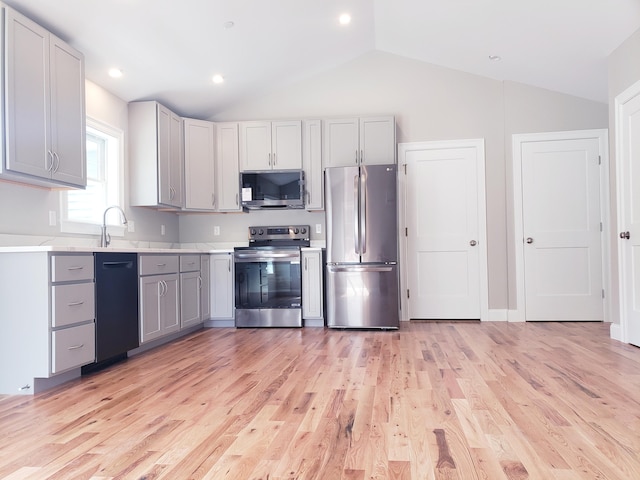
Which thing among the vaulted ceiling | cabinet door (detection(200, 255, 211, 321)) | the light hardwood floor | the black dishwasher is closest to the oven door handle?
cabinet door (detection(200, 255, 211, 321))

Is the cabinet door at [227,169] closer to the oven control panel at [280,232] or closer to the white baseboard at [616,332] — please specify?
the oven control panel at [280,232]

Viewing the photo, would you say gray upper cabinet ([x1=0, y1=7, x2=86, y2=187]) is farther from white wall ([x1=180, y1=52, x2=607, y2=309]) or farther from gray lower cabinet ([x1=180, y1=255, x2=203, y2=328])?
white wall ([x1=180, y1=52, x2=607, y2=309])

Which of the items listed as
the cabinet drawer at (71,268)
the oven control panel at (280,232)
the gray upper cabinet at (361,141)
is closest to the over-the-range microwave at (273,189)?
the oven control panel at (280,232)

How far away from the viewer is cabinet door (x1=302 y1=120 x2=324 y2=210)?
195 inches

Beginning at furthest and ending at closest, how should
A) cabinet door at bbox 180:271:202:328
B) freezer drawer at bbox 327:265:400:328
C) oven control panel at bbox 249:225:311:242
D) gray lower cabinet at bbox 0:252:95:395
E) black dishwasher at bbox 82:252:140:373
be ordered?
oven control panel at bbox 249:225:311:242 → freezer drawer at bbox 327:265:400:328 → cabinet door at bbox 180:271:202:328 → black dishwasher at bbox 82:252:140:373 → gray lower cabinet at bbox 0:252:95:395

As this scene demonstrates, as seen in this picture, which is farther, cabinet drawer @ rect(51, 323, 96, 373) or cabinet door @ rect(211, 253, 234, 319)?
cabinet door @ rect(211, 253, 234, 319)

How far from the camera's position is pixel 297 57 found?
4.78 meters

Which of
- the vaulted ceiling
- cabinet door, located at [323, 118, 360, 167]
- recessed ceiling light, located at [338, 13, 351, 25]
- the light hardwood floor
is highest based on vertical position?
recessed ceiling light, located at [338, 13, 351, 25]

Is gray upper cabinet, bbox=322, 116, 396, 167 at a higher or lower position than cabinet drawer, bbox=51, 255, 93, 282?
higher

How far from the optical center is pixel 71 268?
278 cm

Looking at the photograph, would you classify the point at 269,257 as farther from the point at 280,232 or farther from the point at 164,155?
the point at 164,155

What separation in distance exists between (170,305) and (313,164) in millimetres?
2126

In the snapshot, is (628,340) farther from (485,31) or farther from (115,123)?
(115,123)

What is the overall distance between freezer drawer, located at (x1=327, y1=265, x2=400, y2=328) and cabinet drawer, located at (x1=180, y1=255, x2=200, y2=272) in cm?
135
